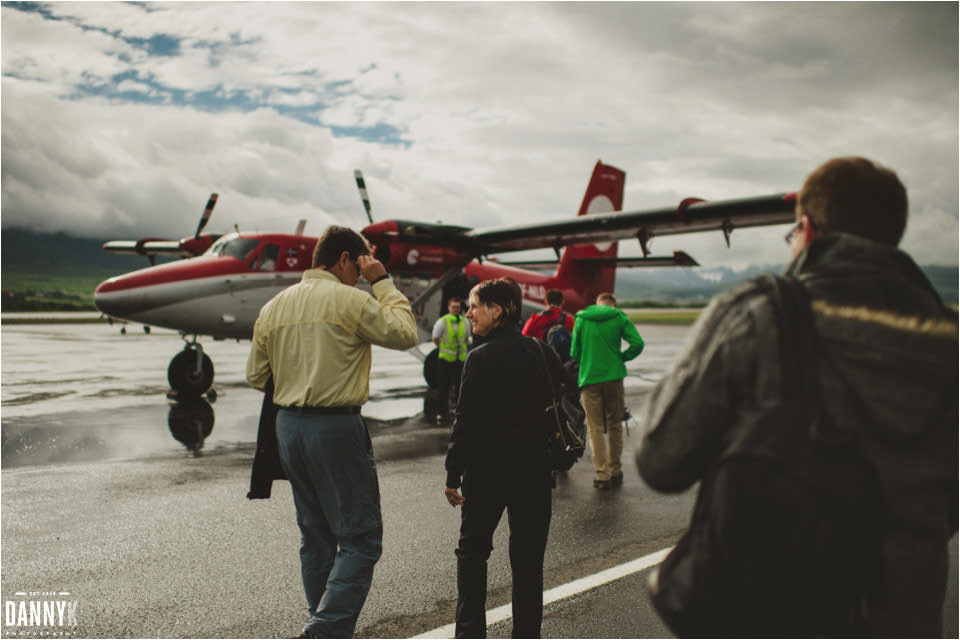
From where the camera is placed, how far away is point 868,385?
1.37 m

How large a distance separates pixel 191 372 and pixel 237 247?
239 centimetres

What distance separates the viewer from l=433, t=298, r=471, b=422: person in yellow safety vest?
389 inches

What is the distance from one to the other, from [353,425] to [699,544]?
1869 millimetres

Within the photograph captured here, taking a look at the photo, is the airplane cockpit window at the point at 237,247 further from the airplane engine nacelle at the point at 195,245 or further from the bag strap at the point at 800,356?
the bag strap at the point at 800,356

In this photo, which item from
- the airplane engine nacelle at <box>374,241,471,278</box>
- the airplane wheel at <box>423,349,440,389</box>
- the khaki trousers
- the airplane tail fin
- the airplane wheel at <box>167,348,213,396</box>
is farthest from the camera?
the airplane tail fin

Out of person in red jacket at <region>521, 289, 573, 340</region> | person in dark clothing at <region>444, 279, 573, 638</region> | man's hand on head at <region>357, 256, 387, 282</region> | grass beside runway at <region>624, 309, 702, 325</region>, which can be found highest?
man's hand on head at <region>357, 256, 387, 282</region>

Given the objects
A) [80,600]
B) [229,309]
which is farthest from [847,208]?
[229,309]

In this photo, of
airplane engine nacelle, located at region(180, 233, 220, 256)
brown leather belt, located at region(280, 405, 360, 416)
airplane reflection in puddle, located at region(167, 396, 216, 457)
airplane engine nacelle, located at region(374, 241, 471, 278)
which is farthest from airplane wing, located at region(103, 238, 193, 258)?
brown leather belt, located at region(280, 405, 360, 416)

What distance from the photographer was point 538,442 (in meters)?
3.29

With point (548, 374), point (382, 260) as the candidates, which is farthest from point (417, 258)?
point (548, 374)

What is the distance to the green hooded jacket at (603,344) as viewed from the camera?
21.4 feet

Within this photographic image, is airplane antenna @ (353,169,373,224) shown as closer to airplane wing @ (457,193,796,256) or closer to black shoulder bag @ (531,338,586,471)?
airplane wing @ (457,193,796,256)

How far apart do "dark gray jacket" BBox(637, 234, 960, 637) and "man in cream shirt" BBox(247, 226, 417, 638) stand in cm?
176

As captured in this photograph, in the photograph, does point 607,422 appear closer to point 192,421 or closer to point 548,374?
point 548,374
